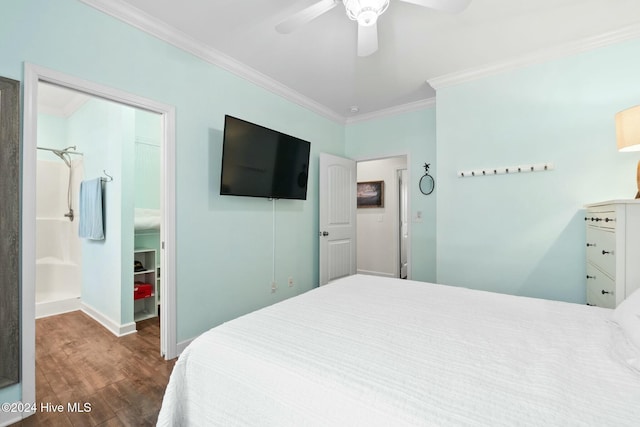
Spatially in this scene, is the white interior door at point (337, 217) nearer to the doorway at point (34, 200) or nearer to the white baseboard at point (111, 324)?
the doorway at point (34, 200)

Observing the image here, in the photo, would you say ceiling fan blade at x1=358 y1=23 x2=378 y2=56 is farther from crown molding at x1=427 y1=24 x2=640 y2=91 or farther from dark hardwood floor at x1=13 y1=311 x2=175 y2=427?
dark hardwood floor at x1=13 y1=311 x2=175 y2=427

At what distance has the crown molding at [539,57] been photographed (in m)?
2.17

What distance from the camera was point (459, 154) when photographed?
2854 millimetres

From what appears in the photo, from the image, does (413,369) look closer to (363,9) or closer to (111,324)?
(363,9)

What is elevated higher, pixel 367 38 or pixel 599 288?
pixel 367 38

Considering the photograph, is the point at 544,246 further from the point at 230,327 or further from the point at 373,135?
the point at 230,327

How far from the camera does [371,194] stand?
527 cm

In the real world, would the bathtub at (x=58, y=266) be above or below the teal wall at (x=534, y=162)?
below

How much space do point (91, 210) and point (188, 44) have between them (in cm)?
206

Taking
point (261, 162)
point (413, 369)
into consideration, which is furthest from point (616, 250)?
point (261, 162)

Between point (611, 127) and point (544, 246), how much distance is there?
1054 millimetres

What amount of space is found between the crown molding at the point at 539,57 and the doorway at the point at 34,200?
8.66 ft

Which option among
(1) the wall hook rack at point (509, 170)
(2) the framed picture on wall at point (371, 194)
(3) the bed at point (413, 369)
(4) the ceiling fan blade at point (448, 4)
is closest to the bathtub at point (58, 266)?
(3) the bed at point (413, 369)

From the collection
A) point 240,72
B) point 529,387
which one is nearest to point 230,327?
point 529,387
